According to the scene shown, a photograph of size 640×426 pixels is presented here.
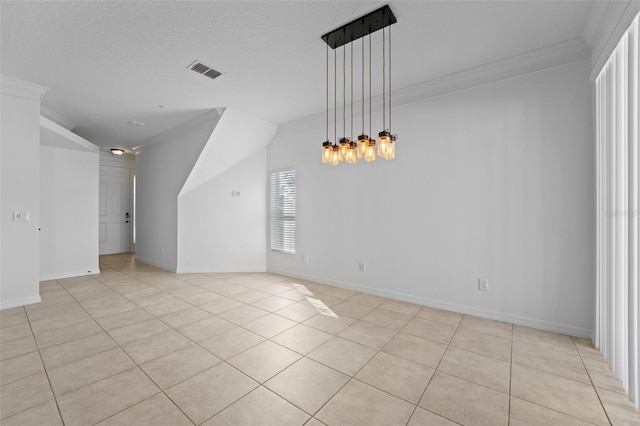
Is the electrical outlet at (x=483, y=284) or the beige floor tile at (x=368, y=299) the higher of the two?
the electrical outlet at (x=483, y=284)

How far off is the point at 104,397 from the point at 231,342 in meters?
0.99

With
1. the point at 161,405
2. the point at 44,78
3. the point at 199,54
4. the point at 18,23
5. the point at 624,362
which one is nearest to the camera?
the point at 161,405

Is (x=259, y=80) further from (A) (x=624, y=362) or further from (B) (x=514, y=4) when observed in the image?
(A) (x=624, y=362)

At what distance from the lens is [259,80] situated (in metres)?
3.45

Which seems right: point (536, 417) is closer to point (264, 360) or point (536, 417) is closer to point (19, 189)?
point (264, 360)

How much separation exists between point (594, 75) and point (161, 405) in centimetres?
453

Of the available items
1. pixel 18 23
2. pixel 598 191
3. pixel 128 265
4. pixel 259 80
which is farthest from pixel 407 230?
pixel 128 265

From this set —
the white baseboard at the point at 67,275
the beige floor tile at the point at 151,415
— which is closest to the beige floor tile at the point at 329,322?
the beige floor tile at the point at 151,415

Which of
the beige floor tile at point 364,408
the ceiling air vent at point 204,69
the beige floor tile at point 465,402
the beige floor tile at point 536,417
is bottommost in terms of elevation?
the beige floor tile at point 536,417

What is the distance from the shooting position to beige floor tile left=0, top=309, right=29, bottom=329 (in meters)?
2.92

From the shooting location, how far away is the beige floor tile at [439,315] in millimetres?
3080

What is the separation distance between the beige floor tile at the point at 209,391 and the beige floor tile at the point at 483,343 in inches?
78.6

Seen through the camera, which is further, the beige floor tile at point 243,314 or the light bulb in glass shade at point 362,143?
the beige floor tile at point 243,314

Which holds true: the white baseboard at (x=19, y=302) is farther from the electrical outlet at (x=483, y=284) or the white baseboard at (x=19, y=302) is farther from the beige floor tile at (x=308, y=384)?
the electrical outlet at (x=483, y=284)
